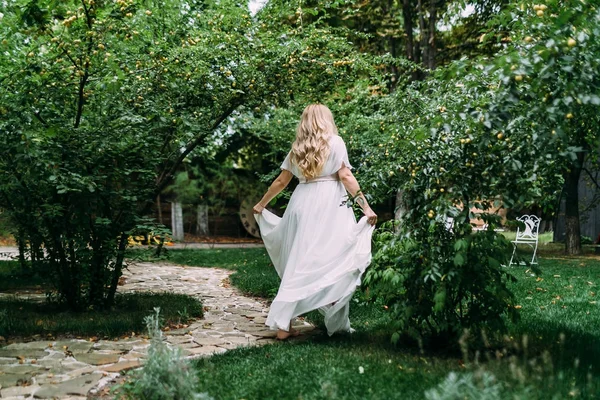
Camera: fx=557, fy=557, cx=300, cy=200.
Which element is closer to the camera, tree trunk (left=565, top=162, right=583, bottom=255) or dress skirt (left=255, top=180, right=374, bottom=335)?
dress skirt (left=255, top=180, right=374, bottom=335)

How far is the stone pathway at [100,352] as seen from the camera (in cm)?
381

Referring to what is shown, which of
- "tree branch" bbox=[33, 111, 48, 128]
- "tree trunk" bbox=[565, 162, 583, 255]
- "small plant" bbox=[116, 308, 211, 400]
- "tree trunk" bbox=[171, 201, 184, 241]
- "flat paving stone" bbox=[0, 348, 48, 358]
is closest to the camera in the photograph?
"small plant" bbox=[116, 308, 211, 400]

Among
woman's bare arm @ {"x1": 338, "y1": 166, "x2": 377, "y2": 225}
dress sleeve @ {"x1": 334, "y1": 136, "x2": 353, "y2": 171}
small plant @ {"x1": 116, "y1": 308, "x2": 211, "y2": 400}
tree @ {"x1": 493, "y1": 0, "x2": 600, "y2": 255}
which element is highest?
tree @ {"x1": 493, "y1": 0, "x2": 600, "y2": 255}

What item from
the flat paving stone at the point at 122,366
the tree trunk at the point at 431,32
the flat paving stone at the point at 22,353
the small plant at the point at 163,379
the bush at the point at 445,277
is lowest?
the flat paving stone at the point at 122,366

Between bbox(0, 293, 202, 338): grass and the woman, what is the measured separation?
1.57 meters

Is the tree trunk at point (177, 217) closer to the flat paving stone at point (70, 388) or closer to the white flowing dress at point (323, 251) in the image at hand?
the white flowing dress at point (323, 251)

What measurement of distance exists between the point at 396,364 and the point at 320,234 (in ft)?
4.88

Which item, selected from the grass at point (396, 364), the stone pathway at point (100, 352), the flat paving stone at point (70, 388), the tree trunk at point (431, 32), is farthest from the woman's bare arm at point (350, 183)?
the tree trunk at point (431, 32)

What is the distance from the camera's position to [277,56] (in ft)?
21.3

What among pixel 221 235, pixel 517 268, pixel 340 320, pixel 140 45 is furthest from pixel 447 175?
pixel 221 235

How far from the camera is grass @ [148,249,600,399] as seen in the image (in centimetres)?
328

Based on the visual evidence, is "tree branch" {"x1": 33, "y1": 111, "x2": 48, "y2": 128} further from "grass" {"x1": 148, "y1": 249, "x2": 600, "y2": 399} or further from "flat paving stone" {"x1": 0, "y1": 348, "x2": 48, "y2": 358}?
"grass" {"x1": 148, "y1": 249, "x2": 600, "y2": 399}

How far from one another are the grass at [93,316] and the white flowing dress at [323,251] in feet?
5.21

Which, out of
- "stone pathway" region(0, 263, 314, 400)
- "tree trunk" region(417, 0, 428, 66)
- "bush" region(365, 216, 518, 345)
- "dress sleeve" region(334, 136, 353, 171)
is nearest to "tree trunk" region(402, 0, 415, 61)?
"tree trunk" region(417, 0, 428, 66)
